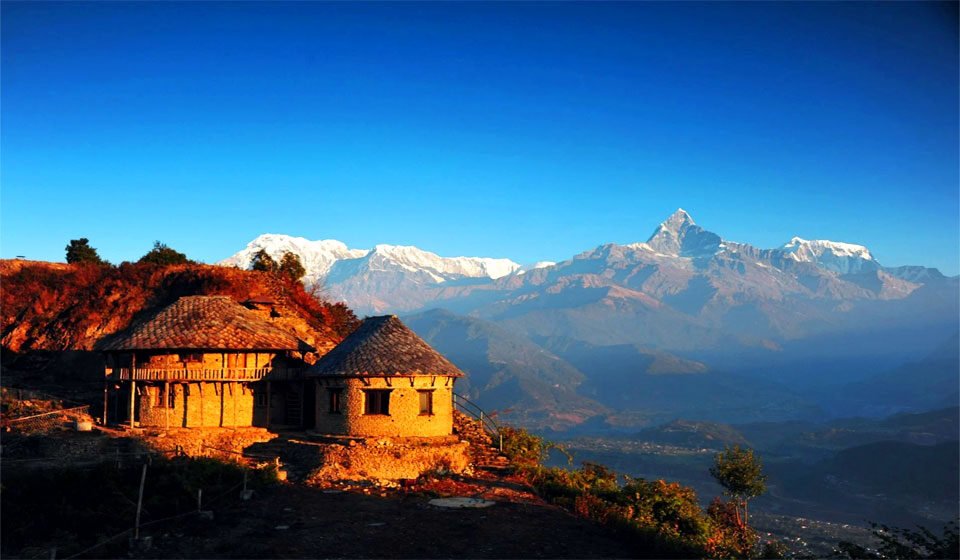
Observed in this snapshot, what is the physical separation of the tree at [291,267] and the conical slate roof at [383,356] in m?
24.4

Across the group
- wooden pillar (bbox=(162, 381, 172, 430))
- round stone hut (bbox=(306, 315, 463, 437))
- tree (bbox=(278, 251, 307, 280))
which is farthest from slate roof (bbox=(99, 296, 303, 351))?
tree (bbox=(278, 251, 307, 280))

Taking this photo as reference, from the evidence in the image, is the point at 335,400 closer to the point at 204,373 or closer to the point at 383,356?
the point at 383,356

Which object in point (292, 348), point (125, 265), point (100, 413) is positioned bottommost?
point (100, 413)

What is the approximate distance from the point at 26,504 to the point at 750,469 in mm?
36540

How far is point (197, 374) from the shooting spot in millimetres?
37594

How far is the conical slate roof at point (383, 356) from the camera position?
3550 cm

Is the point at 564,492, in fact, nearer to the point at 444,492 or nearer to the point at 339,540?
the point at 444,492

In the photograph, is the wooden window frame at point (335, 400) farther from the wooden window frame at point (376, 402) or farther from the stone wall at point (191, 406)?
the stone wall at point (191, 406)

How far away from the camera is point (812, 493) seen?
→ 190m

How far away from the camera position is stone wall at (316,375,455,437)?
3519 cm

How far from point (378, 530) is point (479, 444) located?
15549 millimetres

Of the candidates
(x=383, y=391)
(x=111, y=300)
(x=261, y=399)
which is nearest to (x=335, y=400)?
(x=383, y=391)

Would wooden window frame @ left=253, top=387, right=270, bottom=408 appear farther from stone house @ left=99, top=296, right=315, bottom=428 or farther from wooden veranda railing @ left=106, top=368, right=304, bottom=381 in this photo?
wooden veranda railing @ left=106, top=368, right=304, bottom=381

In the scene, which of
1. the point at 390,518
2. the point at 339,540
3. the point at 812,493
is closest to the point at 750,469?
the point at 390,518
